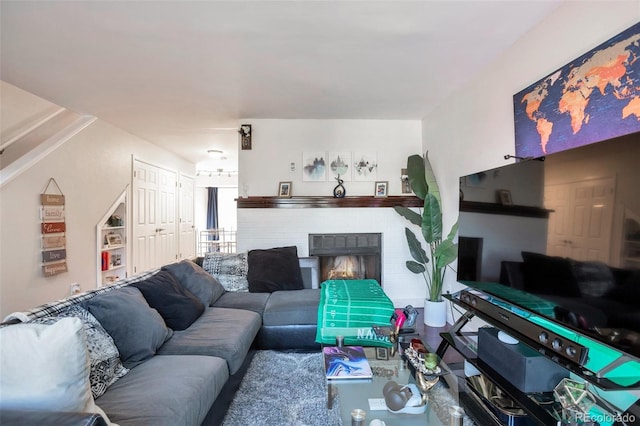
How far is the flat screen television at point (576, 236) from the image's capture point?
1.11 metres

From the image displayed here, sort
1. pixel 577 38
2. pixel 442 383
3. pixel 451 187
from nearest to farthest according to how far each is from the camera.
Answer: pixel 442 383 < pixel 577 38 < pixel 451 187

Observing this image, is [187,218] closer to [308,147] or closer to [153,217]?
[153,217]

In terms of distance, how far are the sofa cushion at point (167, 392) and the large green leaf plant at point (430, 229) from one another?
89.6 inches

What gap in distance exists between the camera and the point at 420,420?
136cm

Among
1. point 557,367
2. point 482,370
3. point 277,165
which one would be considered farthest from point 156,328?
point 277,165

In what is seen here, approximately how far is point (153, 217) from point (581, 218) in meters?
5.71

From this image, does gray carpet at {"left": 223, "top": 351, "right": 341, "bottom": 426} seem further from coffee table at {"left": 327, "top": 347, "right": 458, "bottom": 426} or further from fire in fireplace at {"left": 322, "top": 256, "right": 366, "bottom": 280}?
fire in fireplace at {"left": 322, "top": 256, "right": 366, "bottom": 280}

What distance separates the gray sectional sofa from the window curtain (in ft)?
21.2

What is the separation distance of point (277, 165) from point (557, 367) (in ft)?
11.0

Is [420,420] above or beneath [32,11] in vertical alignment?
beneath

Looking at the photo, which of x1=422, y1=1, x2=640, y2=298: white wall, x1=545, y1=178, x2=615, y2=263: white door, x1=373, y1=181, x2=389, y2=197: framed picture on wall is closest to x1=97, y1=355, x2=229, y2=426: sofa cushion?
x1=545, y1=178, x2=615, y2=263: white door

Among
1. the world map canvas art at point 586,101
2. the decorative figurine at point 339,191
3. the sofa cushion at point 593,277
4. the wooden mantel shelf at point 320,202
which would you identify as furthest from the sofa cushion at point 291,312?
the world map canvas art at point 586,101

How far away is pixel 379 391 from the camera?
157 cm

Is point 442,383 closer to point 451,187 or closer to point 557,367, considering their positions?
point 557,367
